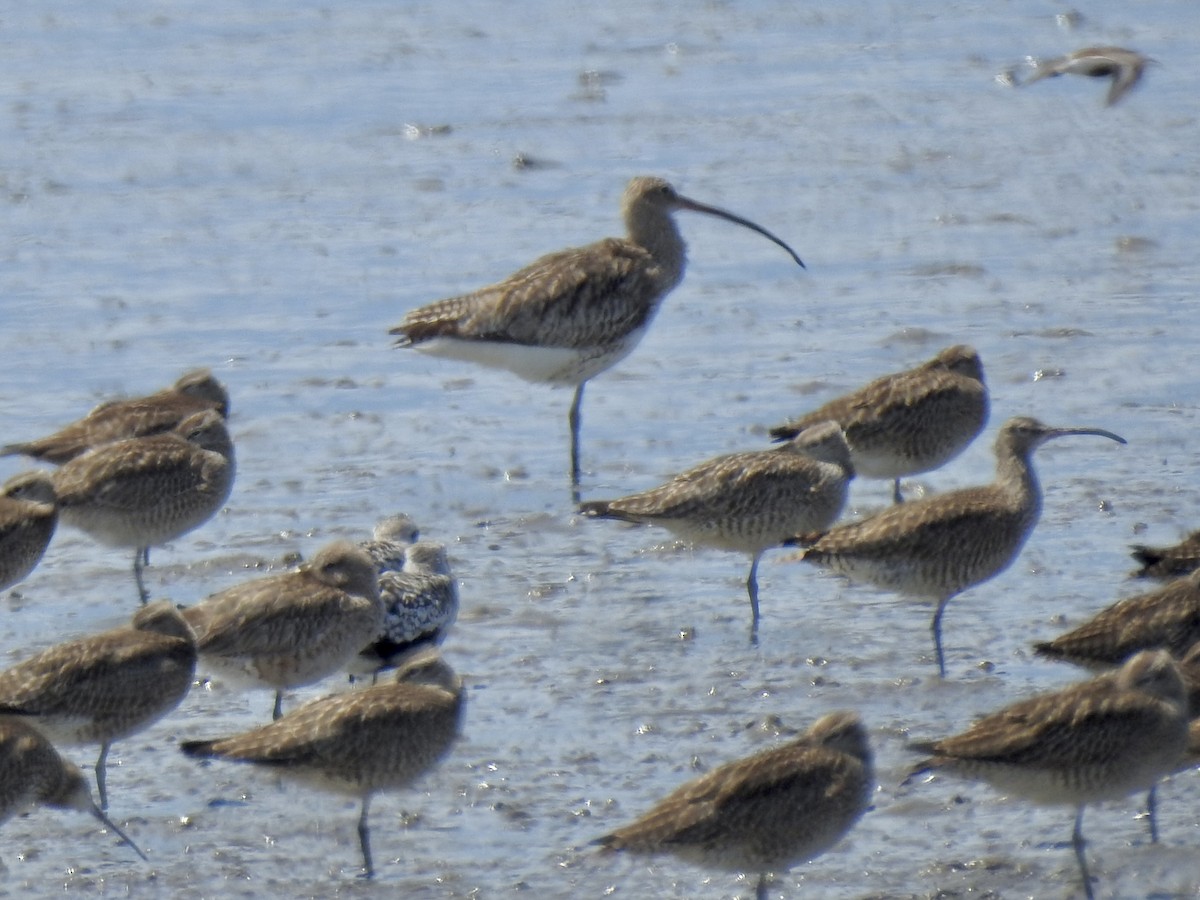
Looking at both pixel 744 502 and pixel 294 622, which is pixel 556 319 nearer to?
pixel 744 502

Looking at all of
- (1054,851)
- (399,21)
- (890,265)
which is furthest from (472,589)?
(399,21)

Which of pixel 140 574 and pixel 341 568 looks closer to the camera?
pixel 341 568

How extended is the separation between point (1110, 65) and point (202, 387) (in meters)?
7.58

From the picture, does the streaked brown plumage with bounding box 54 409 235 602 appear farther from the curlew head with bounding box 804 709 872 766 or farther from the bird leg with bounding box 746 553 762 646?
the curlew head with bounding box 804 709 872 766

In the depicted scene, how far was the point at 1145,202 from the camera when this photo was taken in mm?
15078

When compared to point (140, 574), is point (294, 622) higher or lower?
higher

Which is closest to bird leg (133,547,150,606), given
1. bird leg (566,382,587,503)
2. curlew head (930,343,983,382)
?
bird leg (566,382,587,503)

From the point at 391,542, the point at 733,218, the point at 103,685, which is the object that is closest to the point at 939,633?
the point at 391,542

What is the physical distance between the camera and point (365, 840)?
7.38 metres

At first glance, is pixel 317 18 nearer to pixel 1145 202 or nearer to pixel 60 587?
pixel 1145 202

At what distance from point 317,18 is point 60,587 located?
439 inches

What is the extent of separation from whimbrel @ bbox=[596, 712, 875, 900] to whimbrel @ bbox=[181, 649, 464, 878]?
0.87 m

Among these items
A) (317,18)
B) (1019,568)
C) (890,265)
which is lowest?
(317,18)

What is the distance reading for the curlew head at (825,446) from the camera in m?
10.1
